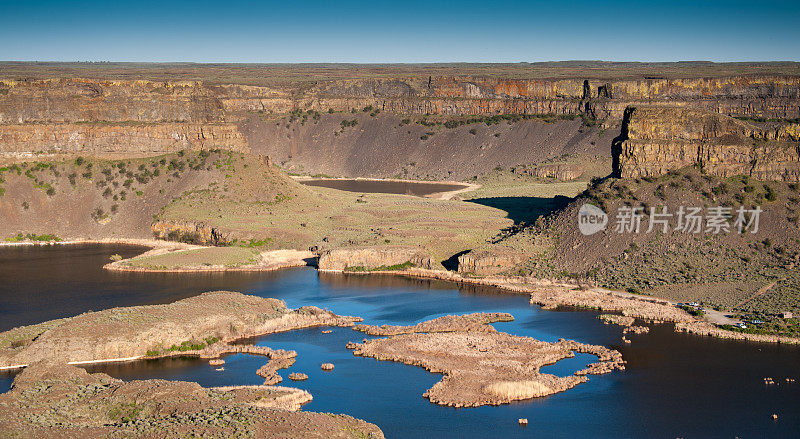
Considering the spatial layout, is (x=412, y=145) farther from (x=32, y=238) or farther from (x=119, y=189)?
(x=32, y=238)

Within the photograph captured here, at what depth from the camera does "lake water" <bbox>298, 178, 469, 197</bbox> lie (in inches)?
5069

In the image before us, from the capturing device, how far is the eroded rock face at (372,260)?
251 feet

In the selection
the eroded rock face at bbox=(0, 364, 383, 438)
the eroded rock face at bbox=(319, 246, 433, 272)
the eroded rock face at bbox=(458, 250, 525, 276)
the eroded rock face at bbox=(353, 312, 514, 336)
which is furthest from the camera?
the eroded rock face at bbox=(319, 246, 433, 272)

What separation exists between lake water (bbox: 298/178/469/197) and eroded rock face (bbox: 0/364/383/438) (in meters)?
Answer: 80.4

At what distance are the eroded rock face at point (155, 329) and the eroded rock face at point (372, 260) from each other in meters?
15.8

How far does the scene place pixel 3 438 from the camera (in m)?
35.6

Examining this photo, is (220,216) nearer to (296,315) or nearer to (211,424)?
(296,315)

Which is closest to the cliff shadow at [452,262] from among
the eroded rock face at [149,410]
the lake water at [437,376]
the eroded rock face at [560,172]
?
the lake water at [437,376]

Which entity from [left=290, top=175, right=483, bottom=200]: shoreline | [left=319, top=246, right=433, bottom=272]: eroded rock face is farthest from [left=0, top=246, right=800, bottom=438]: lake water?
[left=290, top=175, right=483, bottom=200]: shoreline

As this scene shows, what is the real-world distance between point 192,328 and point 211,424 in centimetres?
1838

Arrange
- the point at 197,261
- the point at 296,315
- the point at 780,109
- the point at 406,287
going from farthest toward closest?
the point at 780,109, the point at 197,261, the point at 406,287, the point at 296,315

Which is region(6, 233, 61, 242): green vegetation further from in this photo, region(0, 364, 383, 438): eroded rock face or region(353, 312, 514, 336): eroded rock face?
region(0, 364, 383, 438): eroded rock face

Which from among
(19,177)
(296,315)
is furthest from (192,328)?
(19,177)

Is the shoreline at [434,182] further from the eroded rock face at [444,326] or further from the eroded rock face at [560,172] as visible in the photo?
the eroded rock face at [444,326]
